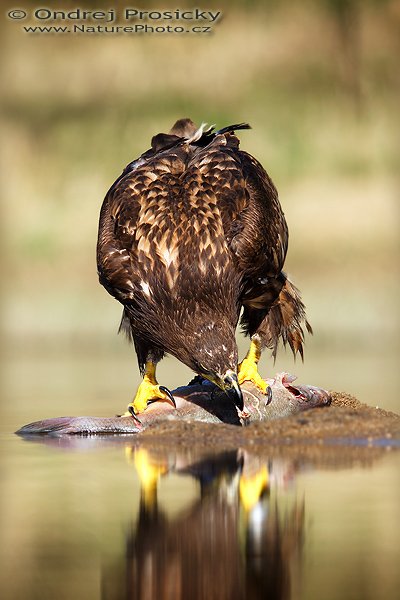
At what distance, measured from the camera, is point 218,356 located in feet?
28.2

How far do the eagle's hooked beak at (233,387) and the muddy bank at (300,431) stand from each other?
0.21 metres

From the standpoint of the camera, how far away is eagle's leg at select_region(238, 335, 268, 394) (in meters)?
10.0

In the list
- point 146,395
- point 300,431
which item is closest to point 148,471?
point 300,431

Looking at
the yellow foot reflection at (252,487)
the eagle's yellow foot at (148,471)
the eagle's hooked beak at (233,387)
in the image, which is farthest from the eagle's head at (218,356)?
the yellow foot reflection at (252,487)

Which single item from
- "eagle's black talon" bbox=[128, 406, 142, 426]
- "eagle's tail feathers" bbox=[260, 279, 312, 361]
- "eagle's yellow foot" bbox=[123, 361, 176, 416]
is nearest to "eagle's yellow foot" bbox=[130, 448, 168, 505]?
"eagle's black talon" bbox=[128, 406, 142, 426]

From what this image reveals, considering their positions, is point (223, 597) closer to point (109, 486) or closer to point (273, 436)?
point (109, 486)

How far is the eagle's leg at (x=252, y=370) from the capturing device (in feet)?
32.8

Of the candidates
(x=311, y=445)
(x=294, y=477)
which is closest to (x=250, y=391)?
(x=311, y=445)

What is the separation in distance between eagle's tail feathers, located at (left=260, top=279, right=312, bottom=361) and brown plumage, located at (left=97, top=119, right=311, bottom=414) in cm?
5

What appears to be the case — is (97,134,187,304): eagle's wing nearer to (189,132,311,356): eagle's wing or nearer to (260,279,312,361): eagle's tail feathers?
(189,132,311,356): eagle's wing

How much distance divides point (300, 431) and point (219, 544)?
3.43m

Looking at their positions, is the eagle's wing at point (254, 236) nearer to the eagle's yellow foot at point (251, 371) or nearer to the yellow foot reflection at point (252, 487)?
the eagle's yellow foot at point (251, 371)

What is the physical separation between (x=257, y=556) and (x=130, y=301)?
4.79 meters

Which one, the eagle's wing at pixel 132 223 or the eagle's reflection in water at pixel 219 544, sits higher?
the eagle's wing at pixel 132 223
